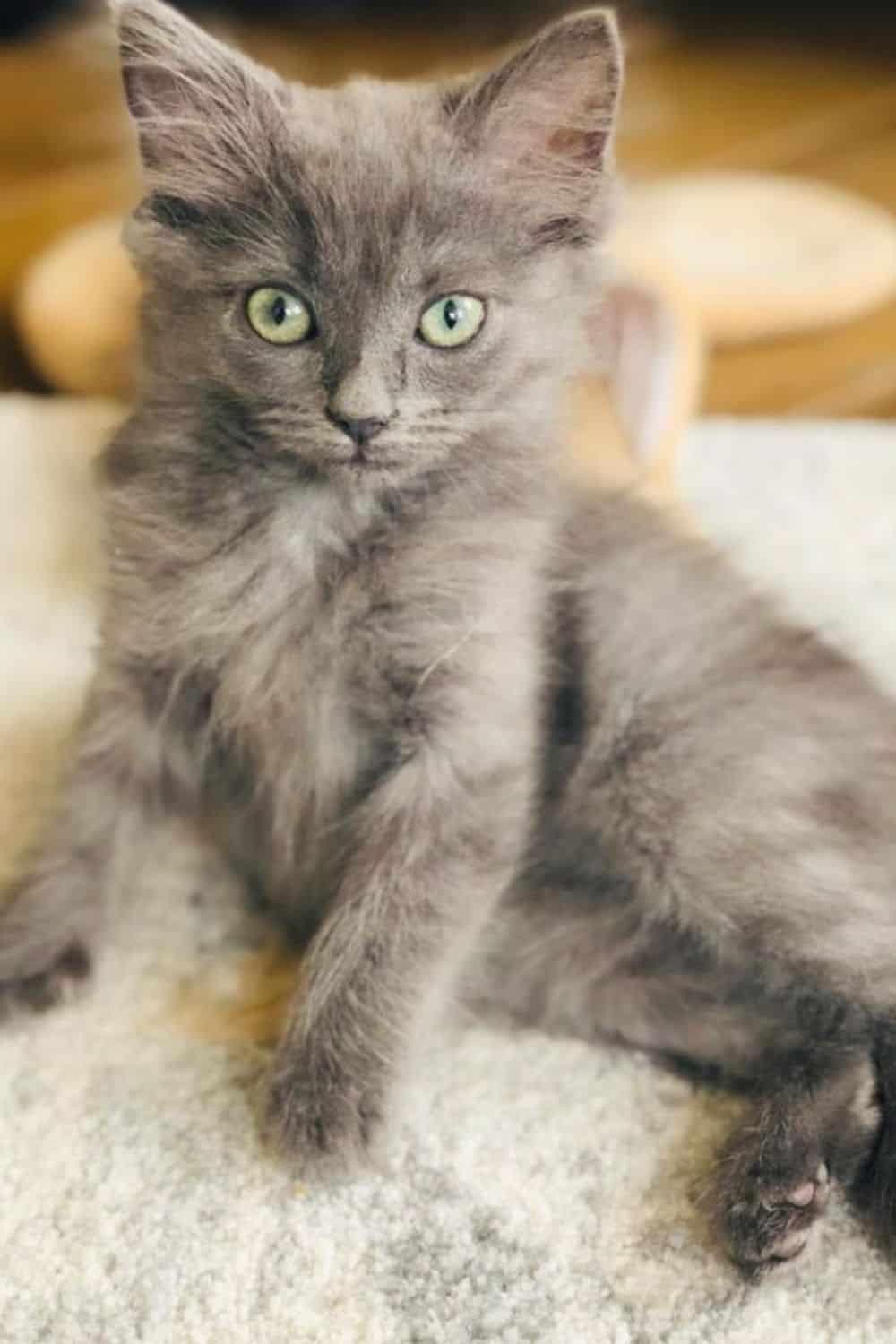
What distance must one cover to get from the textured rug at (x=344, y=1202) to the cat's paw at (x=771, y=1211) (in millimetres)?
17

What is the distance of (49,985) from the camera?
123 centimetres

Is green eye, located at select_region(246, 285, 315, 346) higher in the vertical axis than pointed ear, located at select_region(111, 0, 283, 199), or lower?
lower

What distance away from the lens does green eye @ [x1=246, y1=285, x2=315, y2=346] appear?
42.4 inches

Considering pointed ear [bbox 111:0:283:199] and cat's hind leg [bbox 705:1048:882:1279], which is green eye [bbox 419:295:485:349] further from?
cat's hind leg [bbox 705:1048:882:1279]

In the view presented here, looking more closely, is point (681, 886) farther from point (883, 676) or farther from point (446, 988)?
point (883, 676)

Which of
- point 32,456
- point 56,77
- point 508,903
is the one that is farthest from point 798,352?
point 56,77

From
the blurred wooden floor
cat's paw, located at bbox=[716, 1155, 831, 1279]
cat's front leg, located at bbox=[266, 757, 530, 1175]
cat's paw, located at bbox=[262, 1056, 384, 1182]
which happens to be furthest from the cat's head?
the blurred wooden floor

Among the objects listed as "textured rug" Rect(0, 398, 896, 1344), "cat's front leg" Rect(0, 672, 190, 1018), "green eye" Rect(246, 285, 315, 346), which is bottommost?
"textured rug" Rect(0, 398, 896, 1344)

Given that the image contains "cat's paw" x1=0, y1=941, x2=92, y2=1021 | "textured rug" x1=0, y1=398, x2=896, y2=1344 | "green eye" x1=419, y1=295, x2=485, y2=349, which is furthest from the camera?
"cat's paw" x1=0, y1=941, x2=92, y2=1021

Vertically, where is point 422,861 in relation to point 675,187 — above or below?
below

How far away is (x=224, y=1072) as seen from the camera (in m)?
1.18

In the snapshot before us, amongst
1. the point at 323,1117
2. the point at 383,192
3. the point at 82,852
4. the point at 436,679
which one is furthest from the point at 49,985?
the point at 383,192

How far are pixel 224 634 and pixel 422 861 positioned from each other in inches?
9.3

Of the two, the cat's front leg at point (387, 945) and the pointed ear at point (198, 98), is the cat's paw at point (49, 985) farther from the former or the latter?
the pointed ear at point (198, 98)
